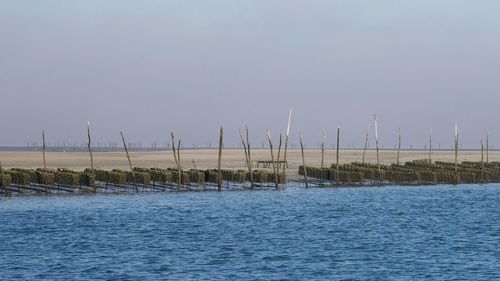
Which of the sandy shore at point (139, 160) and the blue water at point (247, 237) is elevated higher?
the sandy shore at point (139, 160)

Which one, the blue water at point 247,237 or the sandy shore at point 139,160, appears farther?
the sandy shore at point 139,160

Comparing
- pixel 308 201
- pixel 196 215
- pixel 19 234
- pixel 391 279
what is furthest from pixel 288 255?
pixel 308 201

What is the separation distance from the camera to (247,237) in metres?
46.2

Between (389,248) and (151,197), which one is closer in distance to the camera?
(389,248)

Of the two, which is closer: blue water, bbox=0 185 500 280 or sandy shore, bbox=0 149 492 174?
blue water, bbox=0 185 500 280

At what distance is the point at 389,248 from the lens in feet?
138

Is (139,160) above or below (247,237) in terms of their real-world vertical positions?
above

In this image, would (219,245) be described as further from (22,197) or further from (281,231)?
(22,197)

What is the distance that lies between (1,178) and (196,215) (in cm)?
1454

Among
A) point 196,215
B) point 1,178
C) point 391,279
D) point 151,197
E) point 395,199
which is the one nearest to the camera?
point 391,279

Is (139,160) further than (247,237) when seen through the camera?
Yes

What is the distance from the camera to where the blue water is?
3519 cm

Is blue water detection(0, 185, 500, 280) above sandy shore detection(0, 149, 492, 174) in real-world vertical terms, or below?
below

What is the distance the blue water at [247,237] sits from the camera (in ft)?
115
